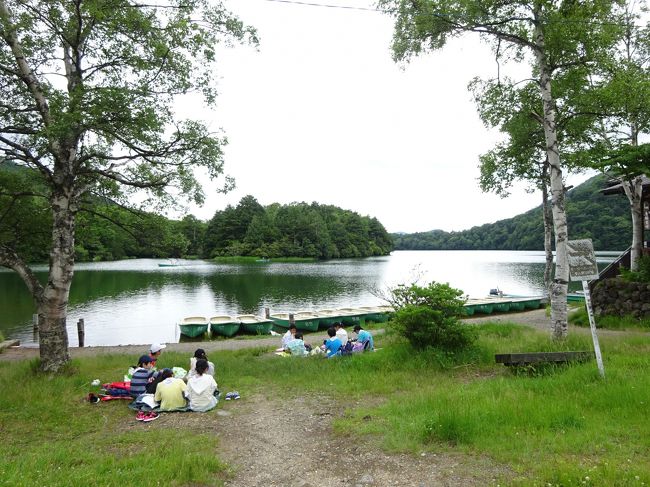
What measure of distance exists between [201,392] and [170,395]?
1.75 ft

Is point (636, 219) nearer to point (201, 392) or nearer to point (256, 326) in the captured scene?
point (201, 392)

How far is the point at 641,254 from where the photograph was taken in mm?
14117

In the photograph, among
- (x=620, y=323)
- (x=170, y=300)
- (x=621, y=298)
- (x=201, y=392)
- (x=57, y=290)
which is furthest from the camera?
(x=170, y=300)

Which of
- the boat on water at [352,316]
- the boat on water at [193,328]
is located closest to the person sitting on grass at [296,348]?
the boat on water at [352,316]

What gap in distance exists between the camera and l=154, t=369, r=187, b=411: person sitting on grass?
22.0 ft

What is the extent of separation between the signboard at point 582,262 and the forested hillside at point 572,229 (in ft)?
48.5

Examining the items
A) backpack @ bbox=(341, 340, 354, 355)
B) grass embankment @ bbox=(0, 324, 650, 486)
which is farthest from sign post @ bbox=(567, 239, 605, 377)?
backpack @ bbox=(341, 340, 354, 355)

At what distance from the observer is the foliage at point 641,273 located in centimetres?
1248

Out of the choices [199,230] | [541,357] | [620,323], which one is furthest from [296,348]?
[199,230]

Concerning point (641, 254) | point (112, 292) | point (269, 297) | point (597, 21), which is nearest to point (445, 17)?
point (597, 21)

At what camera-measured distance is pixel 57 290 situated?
332 inches

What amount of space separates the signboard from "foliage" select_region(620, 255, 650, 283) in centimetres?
801

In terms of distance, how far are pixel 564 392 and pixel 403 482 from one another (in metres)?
3.37

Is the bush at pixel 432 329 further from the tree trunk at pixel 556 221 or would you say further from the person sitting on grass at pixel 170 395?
the person sitting on grass at pixel 170 395
